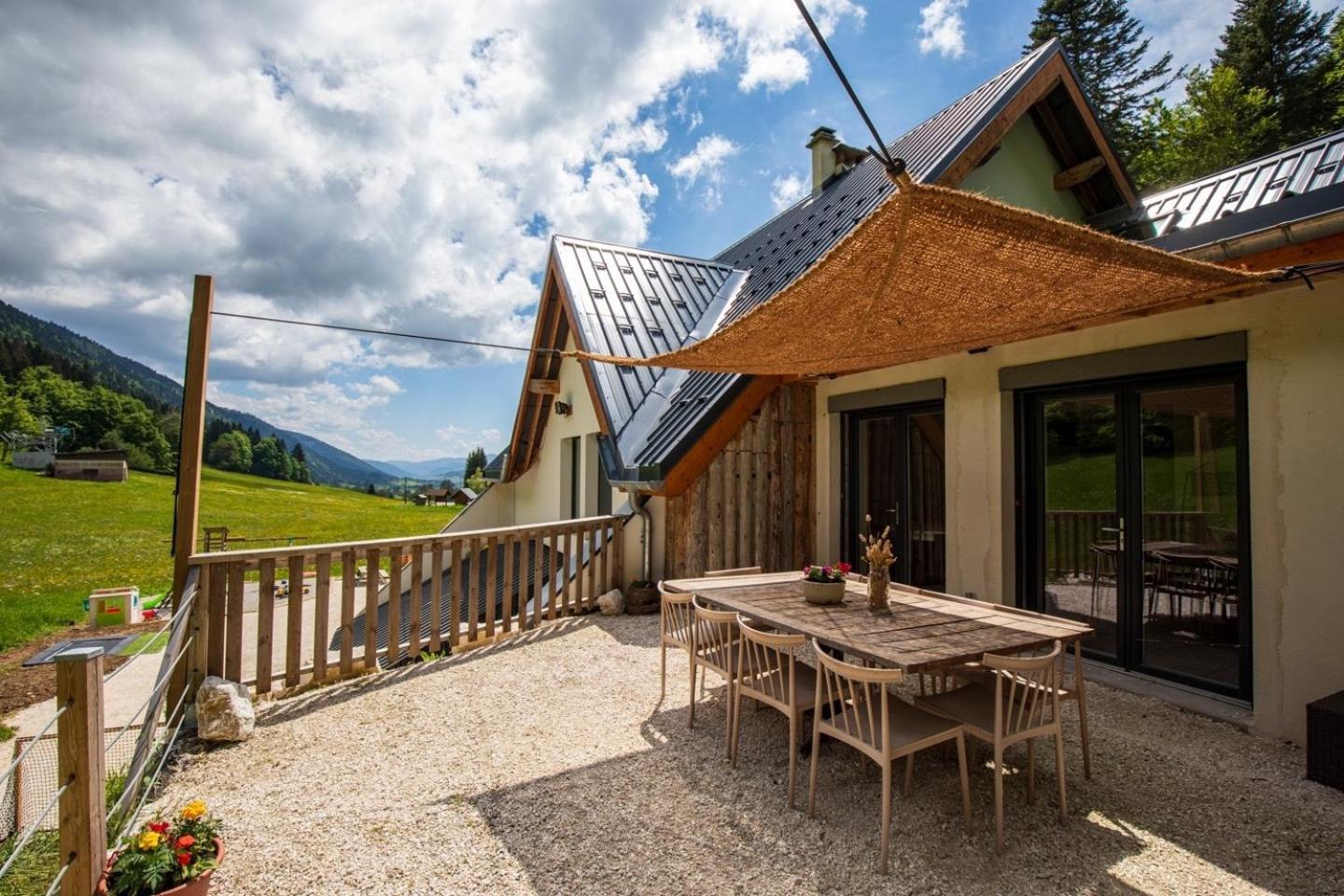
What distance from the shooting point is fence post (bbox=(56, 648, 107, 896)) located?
72.6 inches

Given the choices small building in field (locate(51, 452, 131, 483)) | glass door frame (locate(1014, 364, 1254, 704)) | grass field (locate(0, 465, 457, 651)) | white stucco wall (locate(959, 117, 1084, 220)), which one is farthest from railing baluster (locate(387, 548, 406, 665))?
small building in field (locate(51, 452, 131, 483))

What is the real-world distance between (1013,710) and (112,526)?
30611 mm

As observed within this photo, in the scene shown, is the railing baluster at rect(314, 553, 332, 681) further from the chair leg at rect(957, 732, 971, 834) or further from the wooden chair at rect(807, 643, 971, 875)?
the chair leg at rect(957, 732, 971, 834)

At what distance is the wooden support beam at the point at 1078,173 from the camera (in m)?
7.09

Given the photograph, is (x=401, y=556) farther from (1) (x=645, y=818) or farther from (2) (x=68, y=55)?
(2) (x=68, y=55)

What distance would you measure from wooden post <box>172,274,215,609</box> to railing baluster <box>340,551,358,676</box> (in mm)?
942

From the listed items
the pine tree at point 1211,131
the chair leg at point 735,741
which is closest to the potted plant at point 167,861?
the chair leg at point 735,741

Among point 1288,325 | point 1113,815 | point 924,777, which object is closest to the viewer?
point 1113,815

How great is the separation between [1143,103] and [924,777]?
24628 mm

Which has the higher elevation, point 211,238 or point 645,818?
point 211,238

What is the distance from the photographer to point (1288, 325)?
3492 millimetres

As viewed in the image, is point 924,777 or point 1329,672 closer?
point 924,777

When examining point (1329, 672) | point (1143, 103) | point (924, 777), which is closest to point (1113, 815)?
point (924, 777)

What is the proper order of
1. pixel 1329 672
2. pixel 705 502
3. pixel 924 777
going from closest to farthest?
pixel 924 777 < pixel 1329 672 < pixel 705 502
